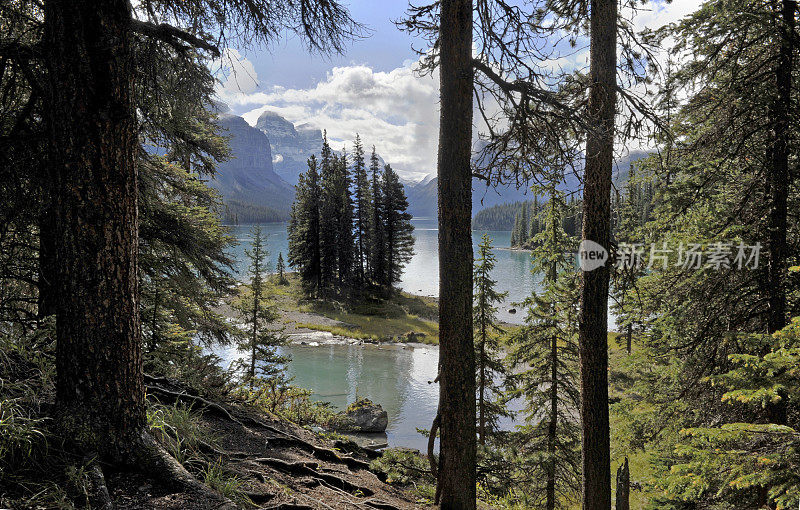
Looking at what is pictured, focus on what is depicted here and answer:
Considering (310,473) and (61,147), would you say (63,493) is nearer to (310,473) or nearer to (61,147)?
(61,147)

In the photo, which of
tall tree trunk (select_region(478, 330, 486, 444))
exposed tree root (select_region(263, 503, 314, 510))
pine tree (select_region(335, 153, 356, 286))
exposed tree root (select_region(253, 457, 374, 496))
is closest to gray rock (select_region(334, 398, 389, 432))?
tall tree trunk (select_region(478, 330, 486, 444))

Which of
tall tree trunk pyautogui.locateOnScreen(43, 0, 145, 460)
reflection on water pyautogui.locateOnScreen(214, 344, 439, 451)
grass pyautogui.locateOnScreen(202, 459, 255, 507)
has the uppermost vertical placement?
tall tree trunk pyautogui.locateOnScreen(43, 0, 145, 460)

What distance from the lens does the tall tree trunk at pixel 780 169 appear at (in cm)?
597

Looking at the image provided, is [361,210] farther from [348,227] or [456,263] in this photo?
[456,263]

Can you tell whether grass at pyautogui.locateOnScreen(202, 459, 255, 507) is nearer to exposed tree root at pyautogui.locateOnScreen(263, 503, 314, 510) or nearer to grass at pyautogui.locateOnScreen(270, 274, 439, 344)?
exposed tree root at pyautogui.locateOnScreen(263, 503, 314, 510)

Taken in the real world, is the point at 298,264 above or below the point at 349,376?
above

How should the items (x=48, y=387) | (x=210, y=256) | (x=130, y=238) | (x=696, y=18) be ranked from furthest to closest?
(x=210, y=256) < (x=696, y=18) < (x=48, y=387) < (x=130, y=238)

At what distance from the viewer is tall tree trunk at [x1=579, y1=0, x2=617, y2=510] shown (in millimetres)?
5129

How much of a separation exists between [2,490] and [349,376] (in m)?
21.4

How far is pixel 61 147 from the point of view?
9.24 ft

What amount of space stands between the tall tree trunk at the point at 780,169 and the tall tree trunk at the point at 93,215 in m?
8.45

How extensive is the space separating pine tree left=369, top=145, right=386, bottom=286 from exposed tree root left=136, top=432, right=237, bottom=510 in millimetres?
38245

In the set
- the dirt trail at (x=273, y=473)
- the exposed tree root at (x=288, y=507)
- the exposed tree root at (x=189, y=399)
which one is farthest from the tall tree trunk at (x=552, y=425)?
the exposed tree root at (x=288, y=507)

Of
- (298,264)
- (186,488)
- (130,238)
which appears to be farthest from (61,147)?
(298,264)
